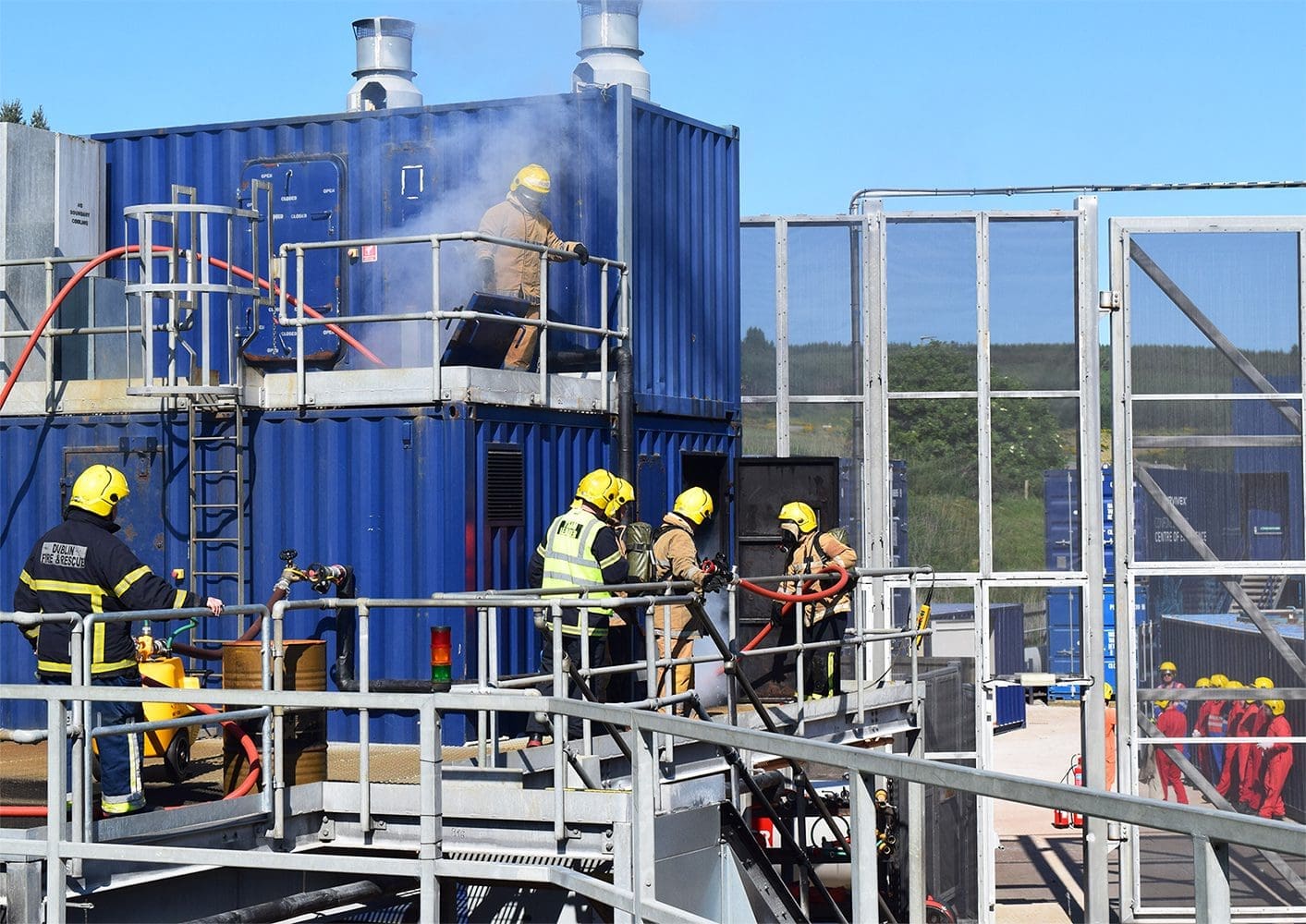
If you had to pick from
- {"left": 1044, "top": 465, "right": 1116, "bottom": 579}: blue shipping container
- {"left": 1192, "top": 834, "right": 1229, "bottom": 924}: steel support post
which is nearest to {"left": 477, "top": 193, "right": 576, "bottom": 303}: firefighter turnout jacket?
{"left": 1044, "top": 465, "right": 1116, "bottom": 579}: blue shipping container

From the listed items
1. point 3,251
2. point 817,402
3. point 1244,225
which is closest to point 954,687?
point 817,402

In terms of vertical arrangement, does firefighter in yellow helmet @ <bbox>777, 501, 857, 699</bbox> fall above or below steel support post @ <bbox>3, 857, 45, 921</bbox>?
above

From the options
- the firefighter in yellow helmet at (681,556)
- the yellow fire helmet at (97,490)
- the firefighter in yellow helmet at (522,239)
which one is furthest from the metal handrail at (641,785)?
the firefighter in yellow helmet at (522,239)

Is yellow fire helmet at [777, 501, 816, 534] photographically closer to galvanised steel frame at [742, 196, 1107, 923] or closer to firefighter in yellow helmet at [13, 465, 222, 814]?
galvanised steel frame at [742, 196, 1107, 923]

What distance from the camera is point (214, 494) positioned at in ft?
41.2

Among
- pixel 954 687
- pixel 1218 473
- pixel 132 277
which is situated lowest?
pixel 954 687

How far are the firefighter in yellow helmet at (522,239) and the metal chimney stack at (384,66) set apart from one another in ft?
17.3

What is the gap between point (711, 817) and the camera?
9992 mm

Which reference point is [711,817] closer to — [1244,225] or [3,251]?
[3,251]

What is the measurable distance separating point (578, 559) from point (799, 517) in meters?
3.53

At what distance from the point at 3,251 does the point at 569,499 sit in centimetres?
603

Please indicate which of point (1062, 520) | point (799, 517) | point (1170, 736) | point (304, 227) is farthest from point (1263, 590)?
point (304, 227)

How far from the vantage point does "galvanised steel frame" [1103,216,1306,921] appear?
17406mm

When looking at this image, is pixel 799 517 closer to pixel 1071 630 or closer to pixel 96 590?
pixel 96 590
